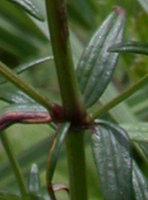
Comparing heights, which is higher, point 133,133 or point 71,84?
point 71,84

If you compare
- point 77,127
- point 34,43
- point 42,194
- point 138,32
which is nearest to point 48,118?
point 77,127

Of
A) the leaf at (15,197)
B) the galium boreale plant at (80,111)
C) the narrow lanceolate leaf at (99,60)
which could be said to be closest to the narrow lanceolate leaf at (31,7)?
the galium boreale plant at (80,111)

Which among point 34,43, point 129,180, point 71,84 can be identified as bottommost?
point 34,43

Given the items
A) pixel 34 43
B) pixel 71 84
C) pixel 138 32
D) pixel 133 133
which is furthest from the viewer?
pixel 34 43

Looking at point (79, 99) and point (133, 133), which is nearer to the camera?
point (79, 99)

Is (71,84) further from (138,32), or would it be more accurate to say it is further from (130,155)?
(138,32)

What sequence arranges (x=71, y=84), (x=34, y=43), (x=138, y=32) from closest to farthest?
1. (x=71, y=84)
2. (x=138, y=32)
3. (x=34, y=43)

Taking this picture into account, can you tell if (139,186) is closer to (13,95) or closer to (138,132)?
(138,132)

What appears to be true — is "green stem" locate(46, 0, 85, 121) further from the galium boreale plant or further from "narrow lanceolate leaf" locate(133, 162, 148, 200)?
"narrow lanceolate leaf" locate(133, 162, 148, 200)
